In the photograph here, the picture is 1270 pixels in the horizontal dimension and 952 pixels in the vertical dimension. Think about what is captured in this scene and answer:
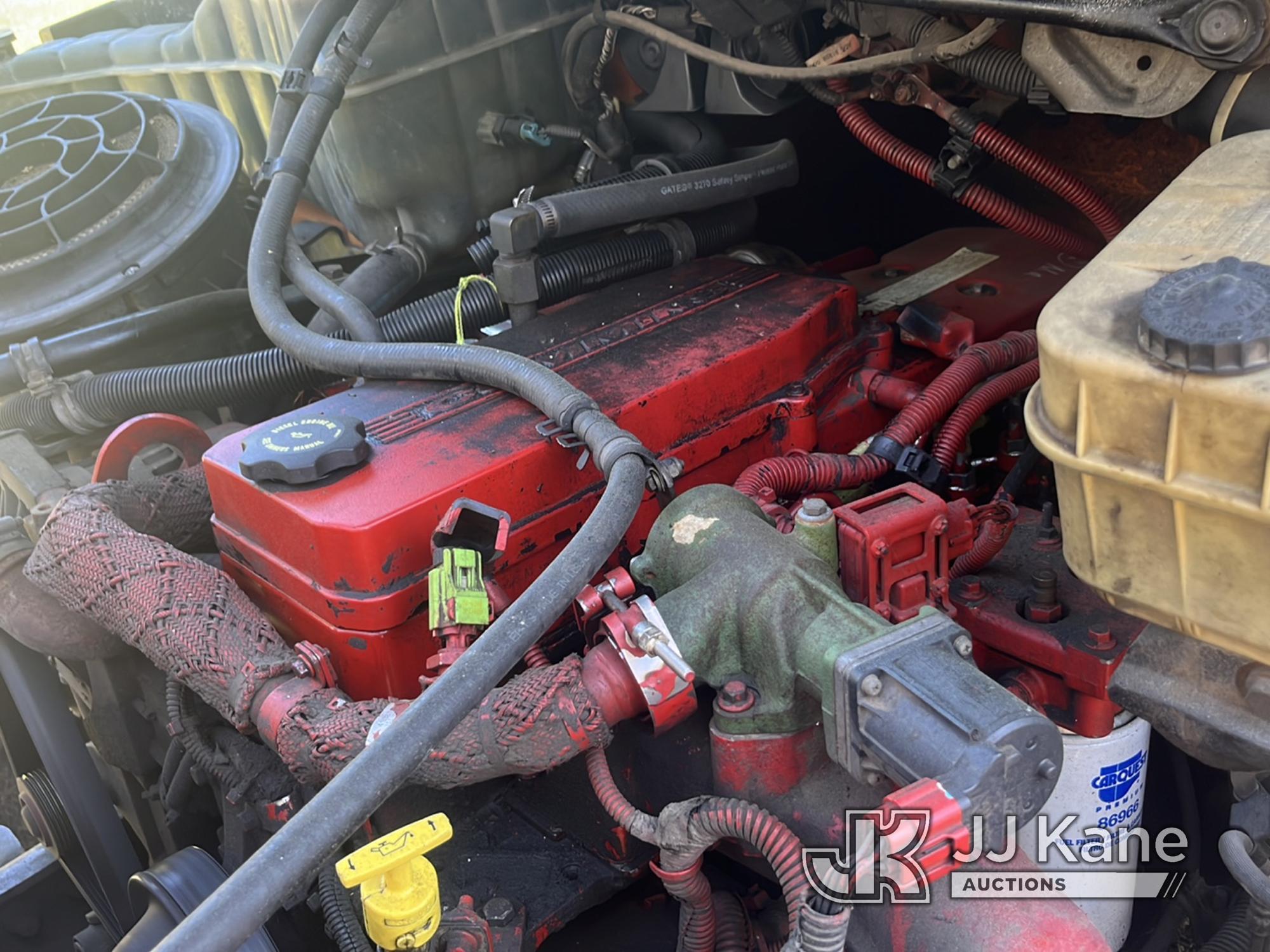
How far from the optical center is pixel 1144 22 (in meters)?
1.12

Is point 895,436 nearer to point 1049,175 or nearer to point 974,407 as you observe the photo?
point 974,407

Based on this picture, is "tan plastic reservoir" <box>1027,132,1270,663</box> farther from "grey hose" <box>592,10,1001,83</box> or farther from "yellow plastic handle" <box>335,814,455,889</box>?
"yellow plastic handle" <box>335,814,455,889</box>

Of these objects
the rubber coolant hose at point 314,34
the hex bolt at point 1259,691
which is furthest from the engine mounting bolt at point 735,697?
the rubber coolant hose at point 314,34

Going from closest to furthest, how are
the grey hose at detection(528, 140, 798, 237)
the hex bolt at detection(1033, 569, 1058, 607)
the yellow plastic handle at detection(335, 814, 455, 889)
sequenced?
1. the yellow plastic handle at detection(335, 814, 455, 889)
2. the hex bolt at detection(1033, 569, 1058, 607)
3. the grey hose at detection(528, 140, 798, 237)

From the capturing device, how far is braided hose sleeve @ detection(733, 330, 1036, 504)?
1326 millimetres

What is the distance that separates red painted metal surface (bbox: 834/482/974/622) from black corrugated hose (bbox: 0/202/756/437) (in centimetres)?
75

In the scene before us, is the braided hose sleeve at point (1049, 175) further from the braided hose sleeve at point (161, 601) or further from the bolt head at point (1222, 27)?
the braided hose sleeve at point (161, 601)

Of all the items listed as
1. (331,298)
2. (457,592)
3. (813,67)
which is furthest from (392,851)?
(813,67)

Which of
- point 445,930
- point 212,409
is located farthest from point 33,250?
point 445,930

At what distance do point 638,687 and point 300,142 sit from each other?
108 centimetres

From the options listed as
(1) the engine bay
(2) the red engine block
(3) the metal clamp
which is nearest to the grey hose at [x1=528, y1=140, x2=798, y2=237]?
(1) the engine bay

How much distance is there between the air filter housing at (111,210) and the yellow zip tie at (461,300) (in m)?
0.61

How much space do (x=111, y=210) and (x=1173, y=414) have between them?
1.83m

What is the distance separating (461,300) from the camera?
170cm
